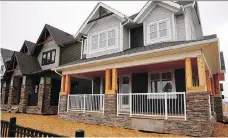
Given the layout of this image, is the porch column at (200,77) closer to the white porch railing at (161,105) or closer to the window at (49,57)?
the white porch railing at (161,105)

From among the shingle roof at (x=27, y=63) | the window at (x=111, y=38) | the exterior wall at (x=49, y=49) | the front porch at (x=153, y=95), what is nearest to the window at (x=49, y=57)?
the exterior wall at (x=49, y=49)

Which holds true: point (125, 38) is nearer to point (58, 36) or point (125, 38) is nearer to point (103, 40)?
point (103, 40)

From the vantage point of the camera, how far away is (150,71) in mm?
11391

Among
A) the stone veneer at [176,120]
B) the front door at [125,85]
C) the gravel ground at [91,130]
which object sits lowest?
the gravel ground at [91,130]

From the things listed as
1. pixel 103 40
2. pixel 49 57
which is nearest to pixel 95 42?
pixel 103 40

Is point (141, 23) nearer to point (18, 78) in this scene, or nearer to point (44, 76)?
point (44, 76)

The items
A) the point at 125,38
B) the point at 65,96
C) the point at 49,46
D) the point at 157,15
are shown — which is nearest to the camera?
the point at 157,15

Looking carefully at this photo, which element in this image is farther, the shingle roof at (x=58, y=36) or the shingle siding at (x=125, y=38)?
the shingle roof at (x=58, y=36)

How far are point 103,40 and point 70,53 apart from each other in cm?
578

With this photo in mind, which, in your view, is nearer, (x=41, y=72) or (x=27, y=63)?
(x=41, y=72)

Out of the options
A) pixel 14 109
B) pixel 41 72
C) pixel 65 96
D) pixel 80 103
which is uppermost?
pixel 41 72

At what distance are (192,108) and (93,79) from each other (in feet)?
28.3

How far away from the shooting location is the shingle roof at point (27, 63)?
1796 centimetres

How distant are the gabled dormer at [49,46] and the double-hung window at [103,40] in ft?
17.7
